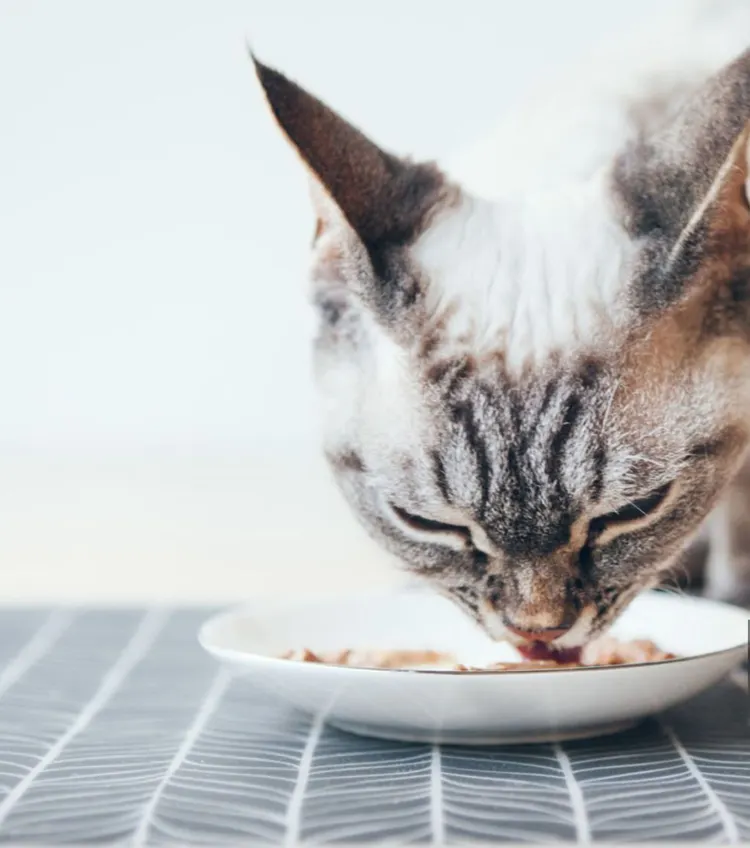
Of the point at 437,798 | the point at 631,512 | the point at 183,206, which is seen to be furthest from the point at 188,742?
the point at 183,206

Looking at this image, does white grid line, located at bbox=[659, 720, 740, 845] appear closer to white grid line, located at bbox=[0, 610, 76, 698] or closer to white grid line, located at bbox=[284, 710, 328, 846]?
white grid line, located at bbox=[284, 710, 328, 846]

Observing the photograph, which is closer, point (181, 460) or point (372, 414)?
point (372, 414)

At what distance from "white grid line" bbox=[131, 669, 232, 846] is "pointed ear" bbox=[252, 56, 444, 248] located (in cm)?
52

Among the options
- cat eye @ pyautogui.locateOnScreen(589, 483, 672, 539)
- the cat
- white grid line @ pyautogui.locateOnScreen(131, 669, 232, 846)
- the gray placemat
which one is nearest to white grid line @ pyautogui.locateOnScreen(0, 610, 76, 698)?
the gray placemat

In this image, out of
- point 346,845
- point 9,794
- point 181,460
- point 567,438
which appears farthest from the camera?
point 181,460

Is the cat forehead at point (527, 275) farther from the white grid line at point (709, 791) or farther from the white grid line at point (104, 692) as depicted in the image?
the white grid line at point (104, 692)

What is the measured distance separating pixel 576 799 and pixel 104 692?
0.62m

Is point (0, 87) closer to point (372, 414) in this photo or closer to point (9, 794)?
point (372, 414)

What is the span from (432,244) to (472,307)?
91 millimetres

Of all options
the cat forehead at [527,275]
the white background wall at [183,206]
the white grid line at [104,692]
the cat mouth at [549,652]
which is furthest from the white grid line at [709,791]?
the white background wall at [183,206]

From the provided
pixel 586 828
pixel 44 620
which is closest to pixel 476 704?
pixel 586 828

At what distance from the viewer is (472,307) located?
3.88ft

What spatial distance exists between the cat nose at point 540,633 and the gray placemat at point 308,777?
11 centimetres

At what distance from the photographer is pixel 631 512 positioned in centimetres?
112
